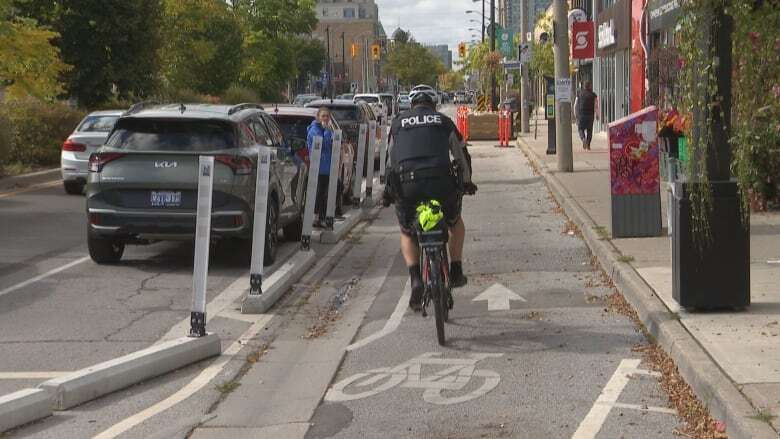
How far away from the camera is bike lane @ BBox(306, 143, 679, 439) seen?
6.77 metres

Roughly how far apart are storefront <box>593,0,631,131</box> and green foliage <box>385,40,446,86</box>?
306 ft

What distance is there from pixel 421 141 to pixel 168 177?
4.09 m

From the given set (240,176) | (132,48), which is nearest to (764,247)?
(240,176)

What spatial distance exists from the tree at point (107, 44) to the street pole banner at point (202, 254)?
87.1ft

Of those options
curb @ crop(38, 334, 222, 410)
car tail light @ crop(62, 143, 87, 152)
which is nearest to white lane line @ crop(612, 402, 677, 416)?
curb @ crop(38, 334, 222, 410)

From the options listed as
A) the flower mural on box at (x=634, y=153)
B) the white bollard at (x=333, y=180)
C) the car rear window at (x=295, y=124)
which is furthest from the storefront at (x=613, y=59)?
the flower mural on box at (x=634, y=153)

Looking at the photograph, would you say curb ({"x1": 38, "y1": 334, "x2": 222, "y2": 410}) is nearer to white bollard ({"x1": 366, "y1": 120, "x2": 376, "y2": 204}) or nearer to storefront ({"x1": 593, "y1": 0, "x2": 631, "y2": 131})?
white bollard ({"x1": 366, "y1": 120, "x2": 376, "y2": 204})

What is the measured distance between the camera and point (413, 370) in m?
8.14

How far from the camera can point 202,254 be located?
29.1 ft

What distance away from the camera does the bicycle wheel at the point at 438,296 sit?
8.70 meters

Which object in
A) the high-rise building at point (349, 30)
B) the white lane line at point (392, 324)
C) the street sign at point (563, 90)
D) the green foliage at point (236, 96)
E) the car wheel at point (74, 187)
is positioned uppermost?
the high-rise building at point (349, 30)

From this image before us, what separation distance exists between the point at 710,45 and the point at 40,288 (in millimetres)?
7009

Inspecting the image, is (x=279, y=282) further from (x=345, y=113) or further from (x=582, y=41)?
(x=582, y=41)

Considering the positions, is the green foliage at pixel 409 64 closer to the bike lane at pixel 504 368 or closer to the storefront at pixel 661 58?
the storefront at pixel 661 58
